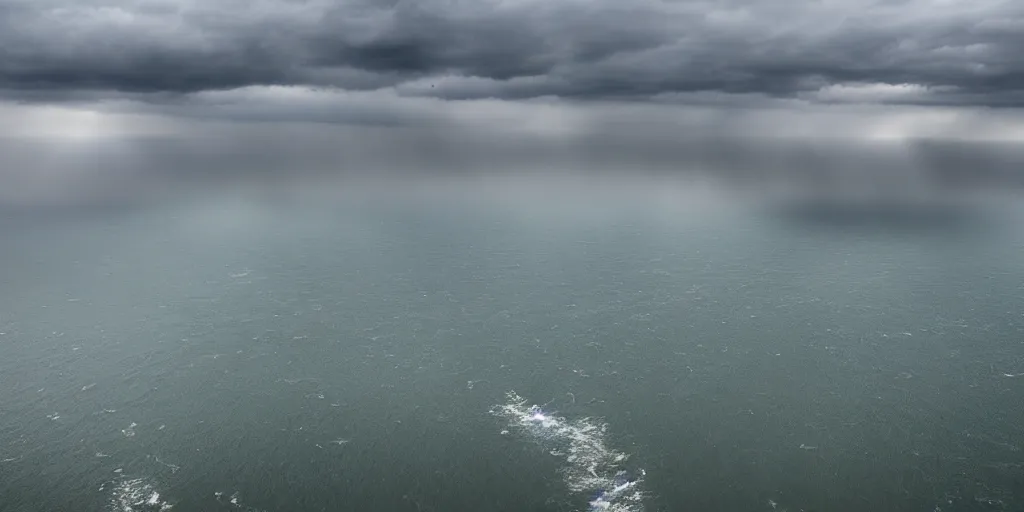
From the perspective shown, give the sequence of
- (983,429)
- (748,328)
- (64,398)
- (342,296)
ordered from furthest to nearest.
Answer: (342,296) < (748,328) < (64,398) < (983,429)

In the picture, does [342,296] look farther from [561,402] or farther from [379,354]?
[561,402]

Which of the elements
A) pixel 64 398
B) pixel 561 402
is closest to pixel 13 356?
pixel 64 398

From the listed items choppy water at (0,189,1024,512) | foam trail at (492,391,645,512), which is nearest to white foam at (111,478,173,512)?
choppy water at (0,189,1024,512)

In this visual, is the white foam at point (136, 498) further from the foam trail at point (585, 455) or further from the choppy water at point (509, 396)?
the foam trail at point (585, 455)

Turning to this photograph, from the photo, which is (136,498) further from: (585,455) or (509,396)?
(585,455)

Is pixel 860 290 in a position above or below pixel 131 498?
above

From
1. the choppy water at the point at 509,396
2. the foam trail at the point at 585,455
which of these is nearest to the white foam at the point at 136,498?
the choppy water at the point at 509,396

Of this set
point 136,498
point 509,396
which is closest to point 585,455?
point 509,396
